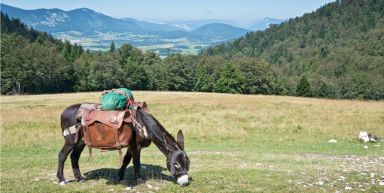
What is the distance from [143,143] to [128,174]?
1817 mm

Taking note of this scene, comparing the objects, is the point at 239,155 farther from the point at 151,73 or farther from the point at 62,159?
the point at 151,73

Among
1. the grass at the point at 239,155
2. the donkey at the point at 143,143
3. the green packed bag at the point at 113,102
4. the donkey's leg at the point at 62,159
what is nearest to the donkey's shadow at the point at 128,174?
the grass at the point at 239,155

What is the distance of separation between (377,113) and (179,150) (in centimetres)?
2589

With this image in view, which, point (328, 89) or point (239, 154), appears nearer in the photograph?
point (239, 154)

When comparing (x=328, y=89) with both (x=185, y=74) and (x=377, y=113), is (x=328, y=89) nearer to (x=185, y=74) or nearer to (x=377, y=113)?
(x=185, y=74)

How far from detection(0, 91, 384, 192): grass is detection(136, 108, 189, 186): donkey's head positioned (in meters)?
0.57

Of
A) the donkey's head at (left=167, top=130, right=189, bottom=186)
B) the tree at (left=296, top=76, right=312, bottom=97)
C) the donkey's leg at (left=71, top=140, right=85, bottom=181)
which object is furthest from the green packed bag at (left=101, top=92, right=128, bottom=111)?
the tree at (left=296, top=76, right=312, bottom=97)

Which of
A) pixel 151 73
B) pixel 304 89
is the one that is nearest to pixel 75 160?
pixel 304 89

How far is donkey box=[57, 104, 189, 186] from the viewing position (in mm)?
8891

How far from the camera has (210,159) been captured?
1440cm

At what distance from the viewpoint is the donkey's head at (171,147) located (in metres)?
8.86

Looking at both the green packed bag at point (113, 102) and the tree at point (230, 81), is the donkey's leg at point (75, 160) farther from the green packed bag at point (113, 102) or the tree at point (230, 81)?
the tree at point (230, 81)

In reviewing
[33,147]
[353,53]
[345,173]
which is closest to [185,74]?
[353,53]

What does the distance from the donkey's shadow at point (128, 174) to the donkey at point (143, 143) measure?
0.26 meters
